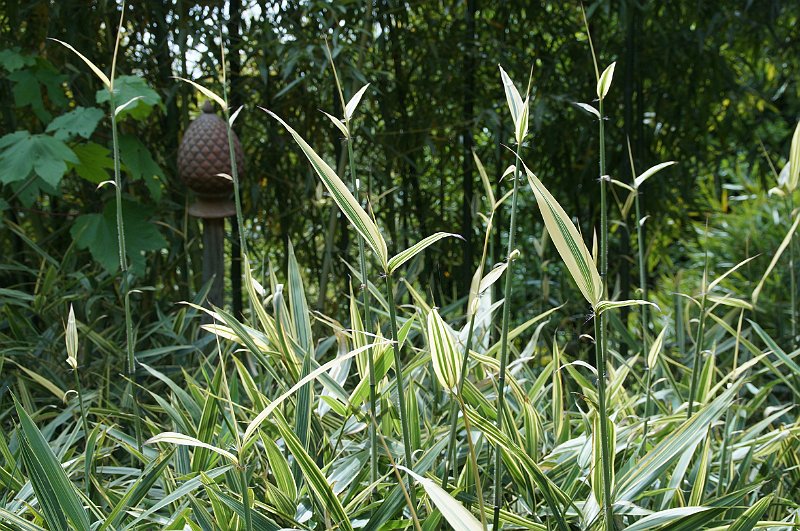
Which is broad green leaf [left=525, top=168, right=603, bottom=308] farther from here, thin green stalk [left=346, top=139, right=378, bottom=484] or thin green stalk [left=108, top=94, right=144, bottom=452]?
thin green stalk [left=108, top=94, right=144, bottom=452]

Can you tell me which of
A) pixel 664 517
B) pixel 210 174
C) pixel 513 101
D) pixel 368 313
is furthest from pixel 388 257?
pixel 210 174

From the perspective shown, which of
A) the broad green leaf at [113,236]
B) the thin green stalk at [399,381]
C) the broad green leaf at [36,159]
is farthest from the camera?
the broad green leaf at [113,236]

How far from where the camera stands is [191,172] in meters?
1.73

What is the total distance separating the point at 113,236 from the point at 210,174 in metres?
0.24

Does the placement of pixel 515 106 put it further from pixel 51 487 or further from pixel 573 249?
pixel 51 487

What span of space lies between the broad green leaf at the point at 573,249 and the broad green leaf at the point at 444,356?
0.36 feet

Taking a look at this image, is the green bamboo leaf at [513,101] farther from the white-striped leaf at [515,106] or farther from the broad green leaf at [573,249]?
the broad green leaf at [573,249]

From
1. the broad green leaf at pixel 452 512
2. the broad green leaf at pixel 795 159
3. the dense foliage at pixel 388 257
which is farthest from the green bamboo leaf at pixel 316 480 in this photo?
the broad green leaf at pixel 795 159

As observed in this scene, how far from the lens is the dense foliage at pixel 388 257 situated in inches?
38.9

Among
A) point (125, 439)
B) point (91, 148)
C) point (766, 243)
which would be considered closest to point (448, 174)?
point (766, 243)

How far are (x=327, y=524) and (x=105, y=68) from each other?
183cm

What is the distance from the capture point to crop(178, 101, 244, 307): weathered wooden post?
1715 millimetres

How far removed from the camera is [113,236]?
1.75 meters

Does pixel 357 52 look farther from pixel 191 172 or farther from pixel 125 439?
pixel 125 439
